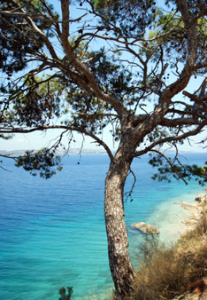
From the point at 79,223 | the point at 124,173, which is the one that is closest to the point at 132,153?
the point at 124,173

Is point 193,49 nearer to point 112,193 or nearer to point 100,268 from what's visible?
point 112,193

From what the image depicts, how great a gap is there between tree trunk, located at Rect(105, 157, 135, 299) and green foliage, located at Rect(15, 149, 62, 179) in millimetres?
1542

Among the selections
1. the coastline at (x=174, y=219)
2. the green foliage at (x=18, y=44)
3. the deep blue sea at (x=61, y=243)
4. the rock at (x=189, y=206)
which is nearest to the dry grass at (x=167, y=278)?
the deep blue sea at (x=61, y=243)

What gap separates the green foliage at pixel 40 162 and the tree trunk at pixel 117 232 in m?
1.54

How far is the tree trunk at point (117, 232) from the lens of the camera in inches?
141

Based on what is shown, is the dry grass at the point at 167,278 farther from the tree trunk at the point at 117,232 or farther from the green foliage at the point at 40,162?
the green foliage at the point at 40,162

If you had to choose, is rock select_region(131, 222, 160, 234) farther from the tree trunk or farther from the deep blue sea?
the tree trunk

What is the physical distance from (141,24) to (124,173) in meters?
3.47

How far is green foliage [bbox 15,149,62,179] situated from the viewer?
16.7ft

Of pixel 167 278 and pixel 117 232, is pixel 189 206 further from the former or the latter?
pixel 117 232

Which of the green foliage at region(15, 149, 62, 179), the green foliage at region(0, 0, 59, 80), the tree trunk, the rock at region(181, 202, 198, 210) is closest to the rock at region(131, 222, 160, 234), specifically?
the rock at region(181, 202, 198, 210)

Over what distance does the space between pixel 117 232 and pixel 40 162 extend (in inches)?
99.4

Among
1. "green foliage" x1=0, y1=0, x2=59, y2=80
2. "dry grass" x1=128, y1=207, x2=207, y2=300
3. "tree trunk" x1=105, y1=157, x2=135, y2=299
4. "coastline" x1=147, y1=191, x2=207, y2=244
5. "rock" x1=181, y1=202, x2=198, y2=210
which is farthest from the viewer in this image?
"rock" x1=181, y1=202, x2=198, y2=210

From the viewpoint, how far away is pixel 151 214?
16.9 m
